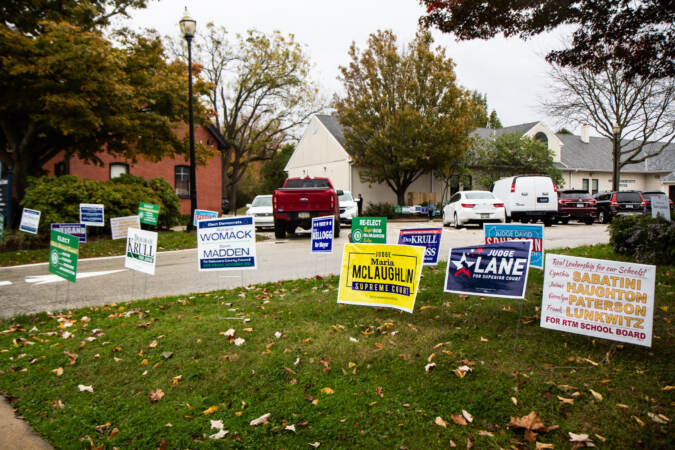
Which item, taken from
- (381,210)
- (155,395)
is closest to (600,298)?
(155,395)

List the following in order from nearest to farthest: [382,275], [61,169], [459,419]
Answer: [459,419], [382,275], [61,169]

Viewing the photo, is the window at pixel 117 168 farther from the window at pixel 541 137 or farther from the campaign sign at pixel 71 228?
the window at pixel 541 137

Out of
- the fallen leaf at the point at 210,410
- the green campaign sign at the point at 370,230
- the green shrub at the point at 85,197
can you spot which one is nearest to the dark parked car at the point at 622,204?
the green campaign sign at the point at 370,230

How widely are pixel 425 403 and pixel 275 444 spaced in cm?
117

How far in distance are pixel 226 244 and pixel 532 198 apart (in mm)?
17353

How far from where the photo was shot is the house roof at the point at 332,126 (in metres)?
37.3

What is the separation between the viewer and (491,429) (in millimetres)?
3244

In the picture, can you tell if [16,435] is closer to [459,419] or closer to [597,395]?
[459,419]

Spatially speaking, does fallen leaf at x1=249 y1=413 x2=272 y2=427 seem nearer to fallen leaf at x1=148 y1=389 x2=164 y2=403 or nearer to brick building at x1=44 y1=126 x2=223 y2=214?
fallen leaf at x1=148 y1=389 x2=164 y2=403

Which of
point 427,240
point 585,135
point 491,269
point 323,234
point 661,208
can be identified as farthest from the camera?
point 585,135

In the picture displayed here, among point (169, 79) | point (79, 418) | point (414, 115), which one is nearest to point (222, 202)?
point (414, 115)

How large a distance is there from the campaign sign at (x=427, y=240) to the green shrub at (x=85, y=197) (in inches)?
467

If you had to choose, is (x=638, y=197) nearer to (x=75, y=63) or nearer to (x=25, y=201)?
(x=75, y=63)

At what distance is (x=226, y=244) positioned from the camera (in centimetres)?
618
